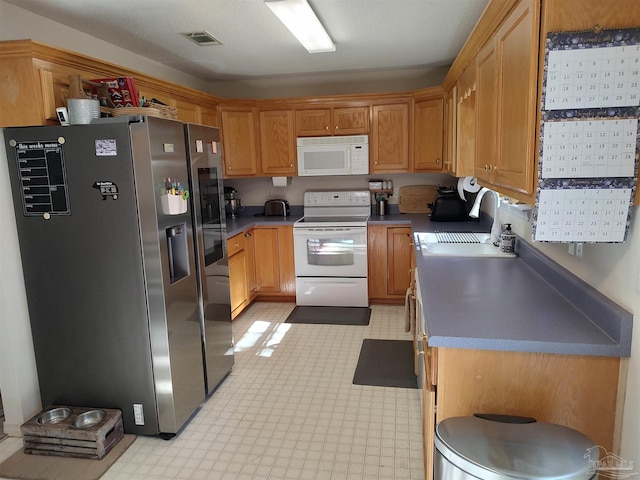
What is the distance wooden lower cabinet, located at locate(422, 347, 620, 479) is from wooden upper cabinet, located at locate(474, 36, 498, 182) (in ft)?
3.09

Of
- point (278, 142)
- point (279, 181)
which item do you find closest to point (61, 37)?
point (278, 142)

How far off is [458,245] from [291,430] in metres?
1.65

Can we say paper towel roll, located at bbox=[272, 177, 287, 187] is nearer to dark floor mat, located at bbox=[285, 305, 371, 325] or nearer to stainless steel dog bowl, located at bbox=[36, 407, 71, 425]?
dark floor mat, located at bbox=[285, 305, 371, 325]

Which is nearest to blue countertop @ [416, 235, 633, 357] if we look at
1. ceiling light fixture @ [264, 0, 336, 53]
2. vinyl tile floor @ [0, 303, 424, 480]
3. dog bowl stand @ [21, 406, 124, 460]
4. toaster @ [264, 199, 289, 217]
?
vinyl tile floor @ [0, 303, 424, 480]

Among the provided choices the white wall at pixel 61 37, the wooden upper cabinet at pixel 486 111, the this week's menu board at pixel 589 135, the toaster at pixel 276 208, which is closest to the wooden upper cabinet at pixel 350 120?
the toaster at pixel 276 208

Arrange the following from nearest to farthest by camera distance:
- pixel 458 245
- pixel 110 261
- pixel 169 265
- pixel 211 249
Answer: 1. pixel 110 261
2. pixel 169 265
3. pixel 211 249
4. pixel 458 245

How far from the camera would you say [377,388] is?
2.97 metres

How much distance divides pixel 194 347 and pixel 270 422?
64 centimetres

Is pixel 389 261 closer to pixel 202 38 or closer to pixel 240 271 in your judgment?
pixel 240 271

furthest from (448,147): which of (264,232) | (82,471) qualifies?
(82,471)

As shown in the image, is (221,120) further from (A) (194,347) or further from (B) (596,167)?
(B) (596,167)

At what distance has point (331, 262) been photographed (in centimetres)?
454

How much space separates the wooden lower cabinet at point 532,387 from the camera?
1479 millimetres

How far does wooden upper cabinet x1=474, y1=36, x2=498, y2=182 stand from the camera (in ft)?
6.68
